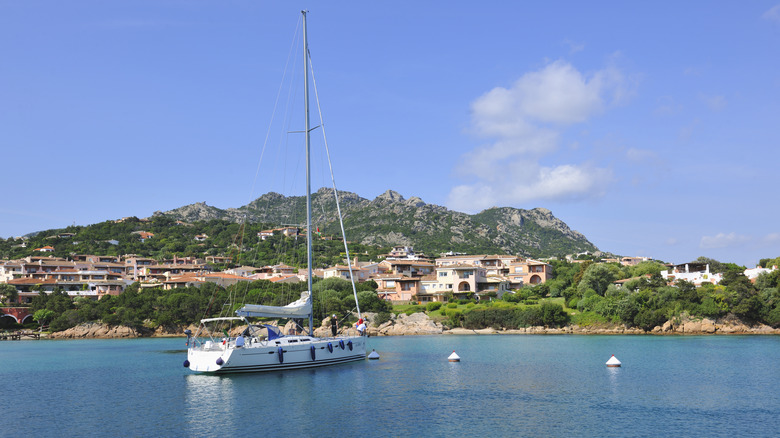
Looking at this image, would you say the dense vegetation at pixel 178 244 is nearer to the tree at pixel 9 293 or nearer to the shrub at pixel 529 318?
the tree at pixel 9 293

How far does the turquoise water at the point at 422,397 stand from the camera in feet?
76.7

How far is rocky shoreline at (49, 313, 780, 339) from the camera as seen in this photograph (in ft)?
229

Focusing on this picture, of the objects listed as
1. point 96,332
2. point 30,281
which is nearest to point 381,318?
point 96,332

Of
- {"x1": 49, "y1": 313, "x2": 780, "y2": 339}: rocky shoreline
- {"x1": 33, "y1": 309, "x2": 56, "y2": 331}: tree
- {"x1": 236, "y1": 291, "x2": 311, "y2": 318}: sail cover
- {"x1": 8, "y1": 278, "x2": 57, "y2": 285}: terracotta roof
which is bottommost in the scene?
{"x1": 49, "y1": 313, "x2": 780, "y2": 339}: rocky shoreline

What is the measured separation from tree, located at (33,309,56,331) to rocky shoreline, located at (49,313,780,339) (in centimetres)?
442

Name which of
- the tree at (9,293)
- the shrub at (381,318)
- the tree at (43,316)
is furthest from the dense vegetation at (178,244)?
the shrub at (381,318)

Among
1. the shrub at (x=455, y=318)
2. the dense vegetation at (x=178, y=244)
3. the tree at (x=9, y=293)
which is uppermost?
the dense vegetation at (x=178, y=244)

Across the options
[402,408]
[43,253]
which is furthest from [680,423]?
[43,253]

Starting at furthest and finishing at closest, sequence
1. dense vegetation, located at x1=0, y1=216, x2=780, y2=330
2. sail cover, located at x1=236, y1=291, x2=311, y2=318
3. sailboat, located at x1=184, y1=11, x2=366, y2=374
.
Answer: dense vegetation, located at x1=0, y1=216, x2=780, y2=330
sail cover, located at x1=236, y1=291, x2=311, y2=318
sailboat, located at x1=184, y1=11, x2=366, y2=374

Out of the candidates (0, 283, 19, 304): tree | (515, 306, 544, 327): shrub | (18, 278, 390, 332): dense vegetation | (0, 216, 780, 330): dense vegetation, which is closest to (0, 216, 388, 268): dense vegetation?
(18, 278, 390, 332): dense vegetation

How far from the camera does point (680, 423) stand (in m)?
23.7

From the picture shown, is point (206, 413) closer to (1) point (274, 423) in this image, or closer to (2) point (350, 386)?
(1) point (274, 423)

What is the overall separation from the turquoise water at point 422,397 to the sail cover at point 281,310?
4019 mm

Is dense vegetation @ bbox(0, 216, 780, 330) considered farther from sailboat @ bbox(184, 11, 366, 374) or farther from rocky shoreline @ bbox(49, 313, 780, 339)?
sailboat @ bbox(184, 11, 366, 374)
